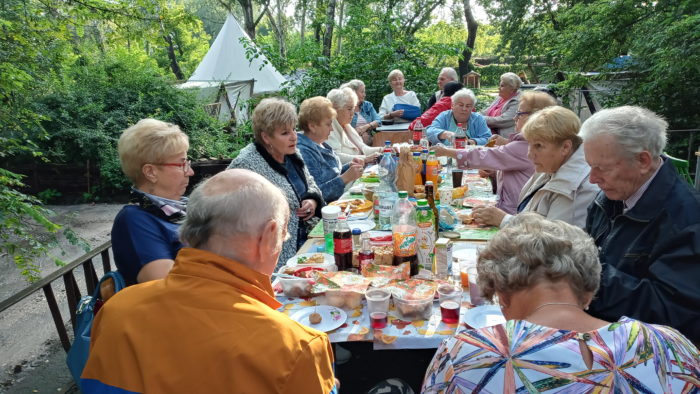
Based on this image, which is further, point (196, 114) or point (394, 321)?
point (196, 114)

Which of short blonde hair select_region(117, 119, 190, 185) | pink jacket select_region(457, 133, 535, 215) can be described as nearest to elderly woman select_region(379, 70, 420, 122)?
pink jacket select_region(457, 133, 535, 215)

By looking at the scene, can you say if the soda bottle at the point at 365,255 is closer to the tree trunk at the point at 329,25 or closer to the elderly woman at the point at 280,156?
the elderly woman at the point at 280,156

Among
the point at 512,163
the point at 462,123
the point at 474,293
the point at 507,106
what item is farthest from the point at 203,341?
the point at 507,106

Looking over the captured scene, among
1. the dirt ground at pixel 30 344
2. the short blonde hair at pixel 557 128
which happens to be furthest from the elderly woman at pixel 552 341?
the dirt ground at pixel 30 344

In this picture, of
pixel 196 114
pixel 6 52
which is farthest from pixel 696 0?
pixel 196 114

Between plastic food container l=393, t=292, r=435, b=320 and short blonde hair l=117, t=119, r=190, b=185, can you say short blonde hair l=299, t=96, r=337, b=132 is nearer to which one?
short blonde hair l=117, t=119, r=190, b=185

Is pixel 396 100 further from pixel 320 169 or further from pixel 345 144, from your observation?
pixel 320 169

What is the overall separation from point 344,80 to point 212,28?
42.0m

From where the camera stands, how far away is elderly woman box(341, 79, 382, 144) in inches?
315

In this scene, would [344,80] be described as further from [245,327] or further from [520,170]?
[245,327]

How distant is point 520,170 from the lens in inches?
156

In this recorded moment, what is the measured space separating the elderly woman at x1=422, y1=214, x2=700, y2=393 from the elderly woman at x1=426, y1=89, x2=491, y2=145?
16.0ft

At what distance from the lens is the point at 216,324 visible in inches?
47.8

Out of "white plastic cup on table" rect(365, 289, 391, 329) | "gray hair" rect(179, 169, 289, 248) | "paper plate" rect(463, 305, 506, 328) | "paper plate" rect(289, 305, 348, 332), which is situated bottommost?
"paper plate" rect(289, 305, 348, 332)
